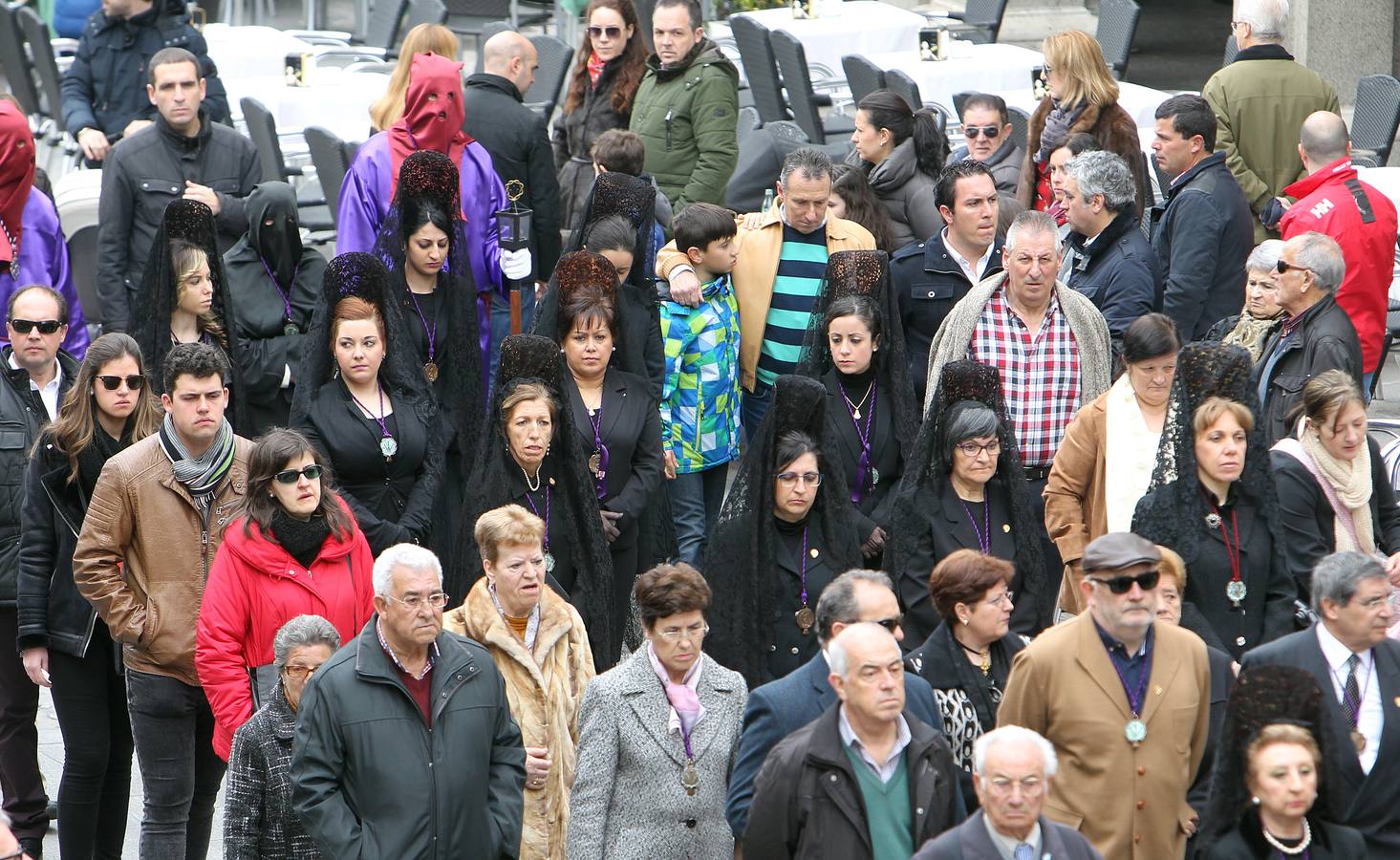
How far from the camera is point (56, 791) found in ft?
26.6

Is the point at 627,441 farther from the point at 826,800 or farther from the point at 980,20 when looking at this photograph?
the point at 980,20

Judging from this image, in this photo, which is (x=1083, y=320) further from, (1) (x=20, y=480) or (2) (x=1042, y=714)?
(1) (x=20, y=480)

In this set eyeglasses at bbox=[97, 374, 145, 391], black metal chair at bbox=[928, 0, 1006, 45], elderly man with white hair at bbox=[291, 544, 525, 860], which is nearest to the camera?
elderly man with white hair at bbox=[291, 544, 525, 860]

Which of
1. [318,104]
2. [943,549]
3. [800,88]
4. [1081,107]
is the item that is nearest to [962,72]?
[800,88]

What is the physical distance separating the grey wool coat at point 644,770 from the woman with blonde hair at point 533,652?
10.2 inches

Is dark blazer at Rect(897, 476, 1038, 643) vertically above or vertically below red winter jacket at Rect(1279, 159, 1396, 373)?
below

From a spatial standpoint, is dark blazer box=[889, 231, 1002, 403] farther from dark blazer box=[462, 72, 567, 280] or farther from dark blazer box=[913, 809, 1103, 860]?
dark blazer box=[913, 809, 1103, 860]

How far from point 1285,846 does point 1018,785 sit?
0.85 meters

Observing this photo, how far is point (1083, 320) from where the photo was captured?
7.94 metres

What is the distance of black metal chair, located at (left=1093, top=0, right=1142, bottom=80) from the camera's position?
1423 cm

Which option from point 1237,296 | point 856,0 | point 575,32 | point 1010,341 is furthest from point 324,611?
point 575,32

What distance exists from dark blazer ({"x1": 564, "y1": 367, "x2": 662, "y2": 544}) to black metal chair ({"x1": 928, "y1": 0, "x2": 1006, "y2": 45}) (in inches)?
323

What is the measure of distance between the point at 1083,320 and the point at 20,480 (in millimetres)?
3915

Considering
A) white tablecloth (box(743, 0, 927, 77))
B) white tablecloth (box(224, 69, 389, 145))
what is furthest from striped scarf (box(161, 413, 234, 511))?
white tablecloth (box(743, 0, 927, 77))
